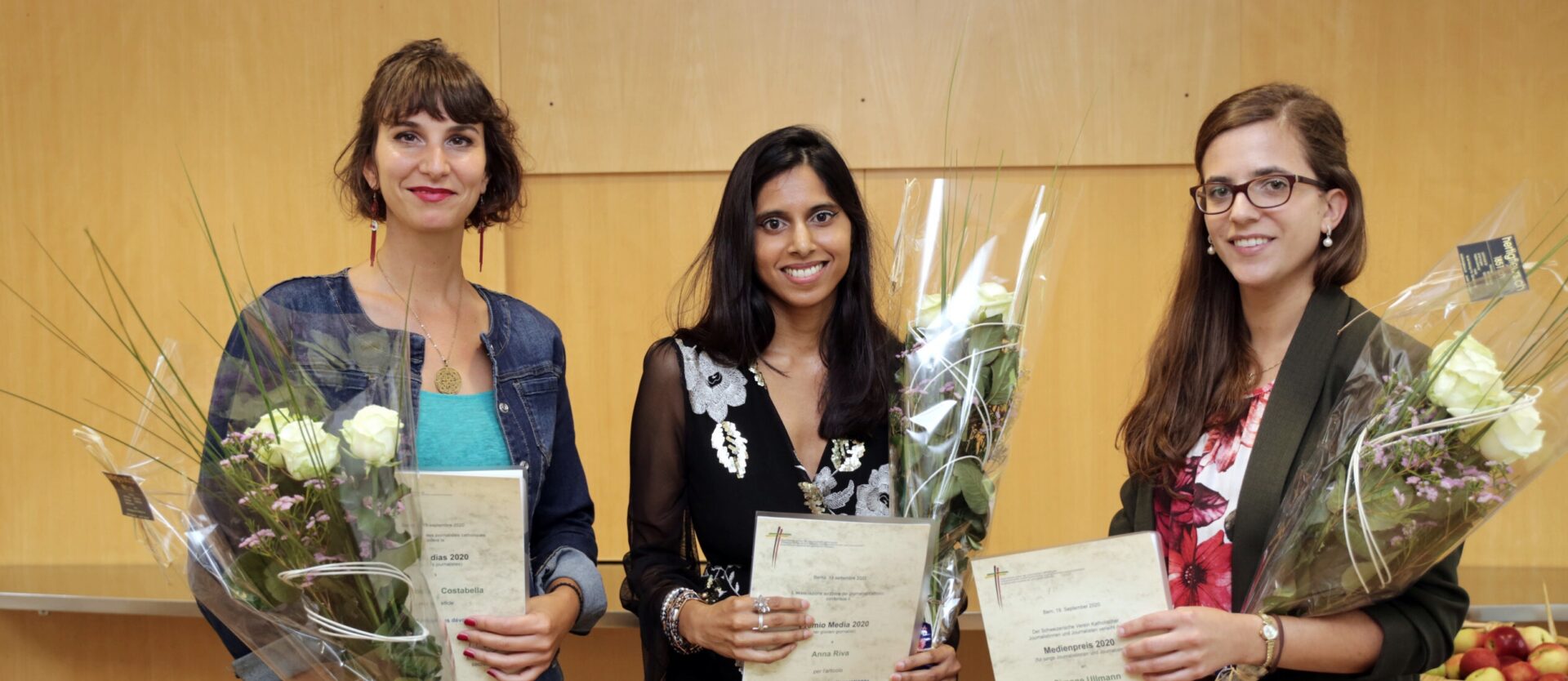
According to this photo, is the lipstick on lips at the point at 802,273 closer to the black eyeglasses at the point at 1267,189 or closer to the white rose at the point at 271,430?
the black eyeglasses at the point at 1267,189

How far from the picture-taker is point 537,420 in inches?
78.4

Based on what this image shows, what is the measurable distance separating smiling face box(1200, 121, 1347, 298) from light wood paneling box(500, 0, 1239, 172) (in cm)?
170

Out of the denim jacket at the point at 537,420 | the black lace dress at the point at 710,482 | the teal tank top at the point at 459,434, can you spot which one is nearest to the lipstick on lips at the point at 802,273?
the black lace dress at the point at 710,482

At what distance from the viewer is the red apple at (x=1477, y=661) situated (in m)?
2.54

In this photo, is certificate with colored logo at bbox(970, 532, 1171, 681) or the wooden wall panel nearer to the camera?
certificate with colored logo at bbox(970, 532, 1171, 681)

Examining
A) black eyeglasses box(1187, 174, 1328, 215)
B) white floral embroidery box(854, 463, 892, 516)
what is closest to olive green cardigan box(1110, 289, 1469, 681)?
black eyeglasses box(1187, 174, 1328, 215)

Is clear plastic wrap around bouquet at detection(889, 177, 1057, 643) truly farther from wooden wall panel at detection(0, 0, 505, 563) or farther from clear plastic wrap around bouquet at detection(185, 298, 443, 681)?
wooden wall panel at detection(0, 0, 505, 563)

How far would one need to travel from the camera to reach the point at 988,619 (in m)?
1.54

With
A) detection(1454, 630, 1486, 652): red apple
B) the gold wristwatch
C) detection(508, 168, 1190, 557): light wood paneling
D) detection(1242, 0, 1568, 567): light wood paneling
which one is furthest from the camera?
detection(508, 168, 1190, 557): light wood paneling

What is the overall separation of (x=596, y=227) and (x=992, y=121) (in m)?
1.21

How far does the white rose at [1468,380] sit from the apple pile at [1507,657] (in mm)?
1418

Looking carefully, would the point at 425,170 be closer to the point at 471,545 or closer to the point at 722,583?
the point at 471,545

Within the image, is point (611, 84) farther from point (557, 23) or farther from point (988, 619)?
point (988, 619)

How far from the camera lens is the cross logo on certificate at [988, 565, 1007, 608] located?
1.54 m
